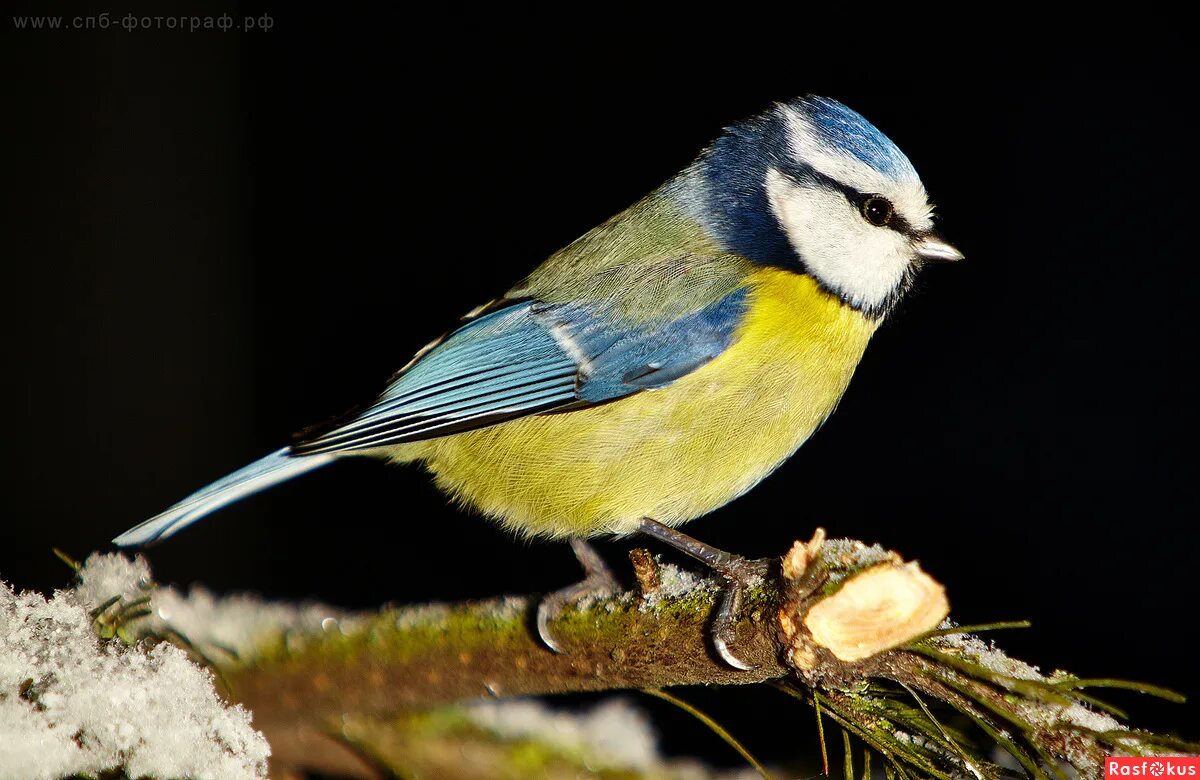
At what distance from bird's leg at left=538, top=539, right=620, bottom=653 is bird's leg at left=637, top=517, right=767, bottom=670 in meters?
0.11

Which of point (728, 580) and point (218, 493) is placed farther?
point (218, 493)

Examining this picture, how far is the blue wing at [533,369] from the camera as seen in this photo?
1.15 meters

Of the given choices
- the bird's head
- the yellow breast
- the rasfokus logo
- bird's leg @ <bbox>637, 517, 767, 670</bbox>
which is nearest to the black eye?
the bird's head

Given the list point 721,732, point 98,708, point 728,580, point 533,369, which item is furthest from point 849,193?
point 98,708

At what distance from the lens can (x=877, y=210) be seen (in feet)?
3.99

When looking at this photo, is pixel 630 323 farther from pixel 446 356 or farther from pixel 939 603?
pixel 939 603

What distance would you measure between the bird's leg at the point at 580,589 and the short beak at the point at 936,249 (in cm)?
58

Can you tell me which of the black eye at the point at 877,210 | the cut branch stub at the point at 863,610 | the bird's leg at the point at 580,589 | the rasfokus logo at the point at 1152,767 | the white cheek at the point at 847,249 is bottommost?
the bird's leg at the point at 580,589

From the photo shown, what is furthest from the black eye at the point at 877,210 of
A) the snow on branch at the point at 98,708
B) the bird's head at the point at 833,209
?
the snow on branch at the point at 98,708

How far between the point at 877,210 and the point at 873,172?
0.05 metres

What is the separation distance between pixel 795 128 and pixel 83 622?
1.01 m

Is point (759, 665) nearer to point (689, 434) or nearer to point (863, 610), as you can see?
point (863, 610)

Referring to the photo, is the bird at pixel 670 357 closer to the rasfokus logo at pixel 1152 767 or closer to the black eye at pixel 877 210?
the black eye at pixel 877 210

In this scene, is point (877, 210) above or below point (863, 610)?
above
